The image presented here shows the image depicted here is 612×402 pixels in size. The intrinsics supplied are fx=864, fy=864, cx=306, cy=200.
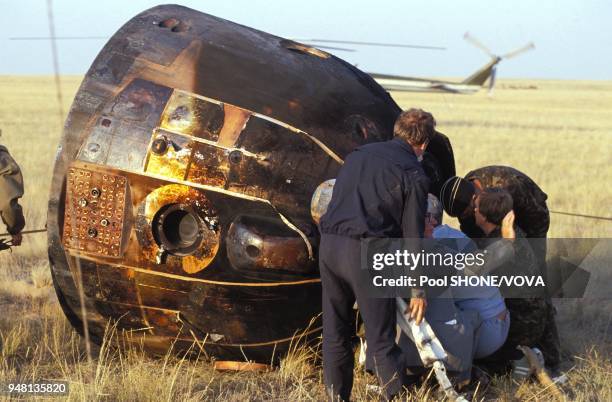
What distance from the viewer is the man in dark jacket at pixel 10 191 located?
573 cm

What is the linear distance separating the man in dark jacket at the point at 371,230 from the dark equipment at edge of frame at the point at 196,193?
0.49 m

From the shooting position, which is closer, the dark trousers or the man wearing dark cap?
the dark trousers

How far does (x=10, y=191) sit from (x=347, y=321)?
251 cm

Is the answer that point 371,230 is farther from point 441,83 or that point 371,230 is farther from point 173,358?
point 441,83

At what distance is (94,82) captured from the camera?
5422 mm

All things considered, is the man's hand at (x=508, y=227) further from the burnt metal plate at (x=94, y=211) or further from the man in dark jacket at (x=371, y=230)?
the burnt metal plate at (x=94, y=211)

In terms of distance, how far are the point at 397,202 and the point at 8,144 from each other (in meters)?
19.4

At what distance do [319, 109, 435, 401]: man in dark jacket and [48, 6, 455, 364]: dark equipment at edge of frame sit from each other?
1.59ft

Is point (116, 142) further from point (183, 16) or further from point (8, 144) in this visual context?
point (8, 144)

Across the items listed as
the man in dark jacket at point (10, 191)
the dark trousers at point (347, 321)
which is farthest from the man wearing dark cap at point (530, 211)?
the man in dark jacket at point (10, 191)

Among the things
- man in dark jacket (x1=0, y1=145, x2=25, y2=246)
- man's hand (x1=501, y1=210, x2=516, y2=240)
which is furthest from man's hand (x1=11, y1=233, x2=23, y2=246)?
man's hand (x1=501, y1=210, x2=516, y2=240)

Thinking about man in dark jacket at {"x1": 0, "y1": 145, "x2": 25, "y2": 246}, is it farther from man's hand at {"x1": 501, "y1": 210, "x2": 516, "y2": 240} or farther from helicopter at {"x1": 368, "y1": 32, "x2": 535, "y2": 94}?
helicopter at {"x1": 368, "y1": 32, "x2": 535, "y2": 94}

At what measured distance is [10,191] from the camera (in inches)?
226

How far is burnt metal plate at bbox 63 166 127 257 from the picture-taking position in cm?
516
